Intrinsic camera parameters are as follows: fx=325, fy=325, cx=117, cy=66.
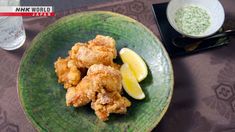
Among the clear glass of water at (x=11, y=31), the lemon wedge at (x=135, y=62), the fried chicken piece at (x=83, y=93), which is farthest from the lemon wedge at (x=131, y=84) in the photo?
the clear glass of water at (x=11, y=31)

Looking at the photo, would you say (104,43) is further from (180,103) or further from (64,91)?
(180,103)

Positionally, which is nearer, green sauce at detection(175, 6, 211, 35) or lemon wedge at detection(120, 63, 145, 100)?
lemon wedge at detection(120, 63, 145, 100)

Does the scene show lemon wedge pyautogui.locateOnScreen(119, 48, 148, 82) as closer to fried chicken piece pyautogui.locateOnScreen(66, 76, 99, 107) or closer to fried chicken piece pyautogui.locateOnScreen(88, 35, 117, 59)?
fried chicken piece pyautogui.locateOnScreen(88, 35, 117, 59)

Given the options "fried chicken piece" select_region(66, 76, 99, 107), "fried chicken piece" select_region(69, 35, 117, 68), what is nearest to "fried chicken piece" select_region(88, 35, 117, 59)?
"fried chicken piece" select_region(69, 35, 117, 68)

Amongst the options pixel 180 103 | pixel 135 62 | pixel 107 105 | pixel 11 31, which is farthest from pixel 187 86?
pixel 11 31

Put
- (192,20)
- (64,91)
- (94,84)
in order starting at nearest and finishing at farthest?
1. (94,84)
2. (64,91)
3. (192,20)
